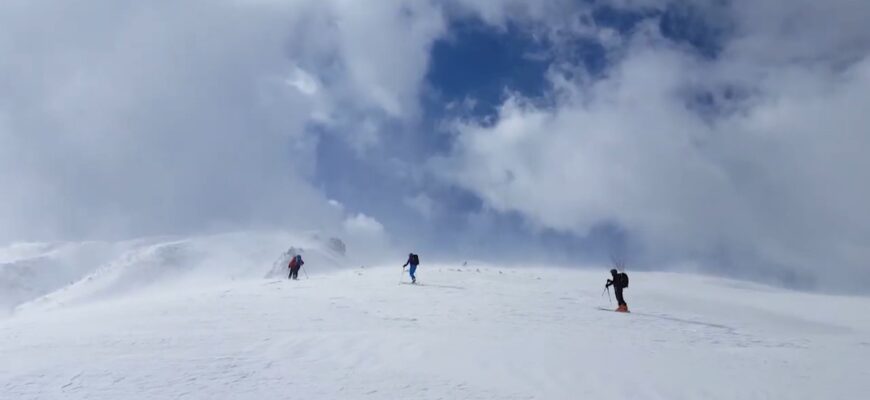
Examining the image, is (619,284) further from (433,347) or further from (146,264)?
(146,264)

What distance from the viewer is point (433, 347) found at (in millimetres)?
14656

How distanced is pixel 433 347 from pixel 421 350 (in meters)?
0.50

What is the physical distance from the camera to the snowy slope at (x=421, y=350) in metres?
11.3

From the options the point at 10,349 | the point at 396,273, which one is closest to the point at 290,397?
the point at 10,349

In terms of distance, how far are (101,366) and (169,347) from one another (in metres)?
1.88

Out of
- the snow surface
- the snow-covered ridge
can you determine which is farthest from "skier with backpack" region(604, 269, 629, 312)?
the snow-covered ridge

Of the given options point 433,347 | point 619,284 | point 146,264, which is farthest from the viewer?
point 146,264

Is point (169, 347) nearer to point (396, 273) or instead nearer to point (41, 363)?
point (41, 363)

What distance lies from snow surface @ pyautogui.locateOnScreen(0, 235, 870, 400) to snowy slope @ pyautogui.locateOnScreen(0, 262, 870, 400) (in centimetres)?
6

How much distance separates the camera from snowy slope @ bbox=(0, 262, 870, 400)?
11328mm

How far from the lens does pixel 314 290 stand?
2636 centimetres

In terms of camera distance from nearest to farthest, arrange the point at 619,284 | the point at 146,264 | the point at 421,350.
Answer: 1. the point at 421,350
2. the point at 619,284
3. the point at 146,264

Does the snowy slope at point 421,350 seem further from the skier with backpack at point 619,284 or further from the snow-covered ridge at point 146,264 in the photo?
the snow-covered ridge at point 146,264

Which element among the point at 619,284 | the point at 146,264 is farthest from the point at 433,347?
the point at 146,264
